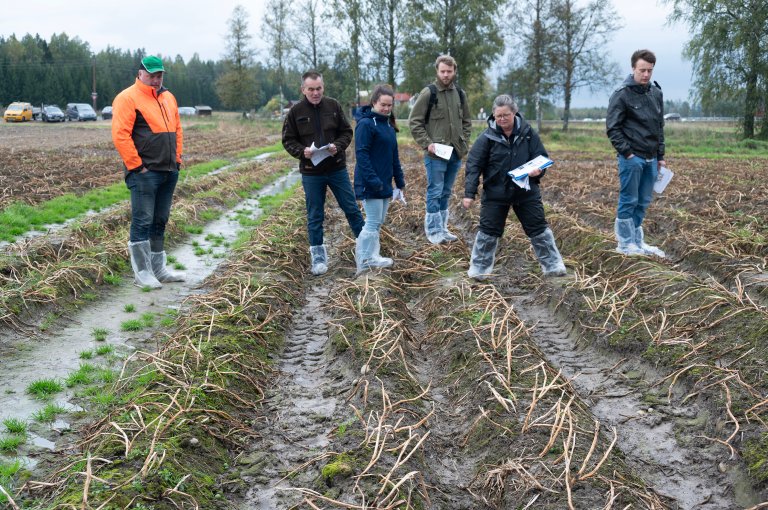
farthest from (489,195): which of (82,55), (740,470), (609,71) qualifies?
(82,55)

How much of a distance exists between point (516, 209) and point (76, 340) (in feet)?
13.6

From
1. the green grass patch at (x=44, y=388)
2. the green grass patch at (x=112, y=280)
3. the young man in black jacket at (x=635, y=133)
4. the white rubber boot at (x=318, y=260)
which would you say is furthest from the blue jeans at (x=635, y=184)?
the green grass patch at (x=44, y=388)

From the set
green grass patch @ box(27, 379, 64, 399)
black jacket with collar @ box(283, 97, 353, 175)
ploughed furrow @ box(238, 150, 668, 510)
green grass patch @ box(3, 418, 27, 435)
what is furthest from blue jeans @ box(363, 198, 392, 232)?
green grass patch @ box(3, 418, 27, 435)

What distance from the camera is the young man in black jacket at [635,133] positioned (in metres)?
6.66

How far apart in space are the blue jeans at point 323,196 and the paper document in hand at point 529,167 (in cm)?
177

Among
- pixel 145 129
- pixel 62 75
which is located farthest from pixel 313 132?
pixel 62 75

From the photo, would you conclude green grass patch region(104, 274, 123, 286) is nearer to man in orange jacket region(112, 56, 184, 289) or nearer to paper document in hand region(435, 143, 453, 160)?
man in orange jacket region(112, 56, 184, 289)

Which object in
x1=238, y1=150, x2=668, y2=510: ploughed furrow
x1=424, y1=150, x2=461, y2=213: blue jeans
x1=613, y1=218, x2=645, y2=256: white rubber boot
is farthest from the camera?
x1=424, y1=150, x2=461, y2=213: blue jeans

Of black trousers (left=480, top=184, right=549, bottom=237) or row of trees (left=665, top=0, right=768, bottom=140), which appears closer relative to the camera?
black trousers (left=480, top=184, right=549, bottom=237)

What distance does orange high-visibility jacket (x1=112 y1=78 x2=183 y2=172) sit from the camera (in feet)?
19.7

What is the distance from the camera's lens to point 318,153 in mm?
6430

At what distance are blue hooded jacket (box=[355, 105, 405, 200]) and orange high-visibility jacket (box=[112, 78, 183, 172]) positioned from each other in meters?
1.90

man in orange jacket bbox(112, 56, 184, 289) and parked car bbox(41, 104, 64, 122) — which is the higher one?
parked car bbox(41, 104, 64, 122)

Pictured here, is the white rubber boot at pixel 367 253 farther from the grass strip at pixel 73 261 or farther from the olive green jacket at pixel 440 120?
the grass strip at pixel 73 261
